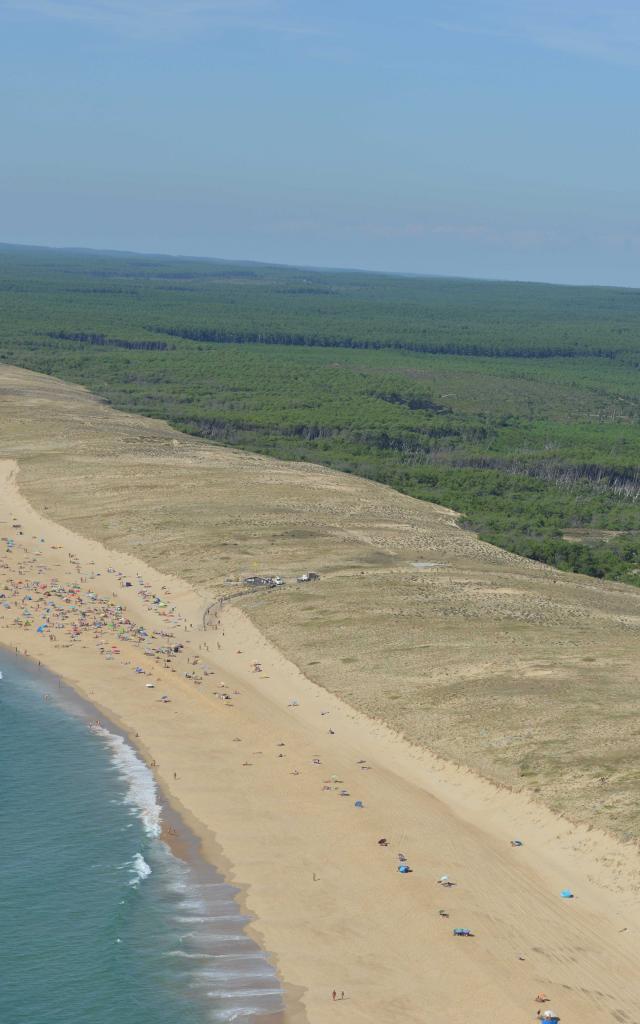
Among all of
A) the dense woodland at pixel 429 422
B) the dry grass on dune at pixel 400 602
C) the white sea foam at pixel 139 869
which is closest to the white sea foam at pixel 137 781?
the white sea foam at pixel 139 869

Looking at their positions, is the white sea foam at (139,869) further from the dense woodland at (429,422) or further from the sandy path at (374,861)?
the dense woodland at (429,422)

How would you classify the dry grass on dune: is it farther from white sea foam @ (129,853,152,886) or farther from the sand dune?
white sea foam @ (129,853,152,886)

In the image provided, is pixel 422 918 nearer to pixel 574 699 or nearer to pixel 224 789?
pixel 224 789

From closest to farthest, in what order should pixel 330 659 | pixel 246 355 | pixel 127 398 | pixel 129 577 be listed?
pixel 330 659 → pixel 129 577 → pixel 127 398 → pixel 246 355

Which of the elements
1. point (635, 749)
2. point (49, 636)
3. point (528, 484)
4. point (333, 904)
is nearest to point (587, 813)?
point (635, 749)

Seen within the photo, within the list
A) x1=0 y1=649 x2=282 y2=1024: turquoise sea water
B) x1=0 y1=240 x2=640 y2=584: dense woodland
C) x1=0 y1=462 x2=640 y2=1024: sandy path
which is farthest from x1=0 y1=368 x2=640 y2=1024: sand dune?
x1=0 y1=240 x2=640 y2=584: dense woodland
